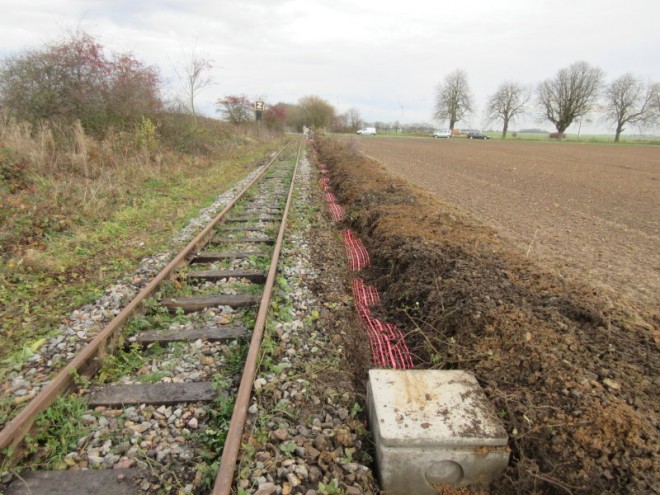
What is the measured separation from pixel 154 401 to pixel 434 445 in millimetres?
2114

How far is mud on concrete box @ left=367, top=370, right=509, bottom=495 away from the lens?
2.54 metres

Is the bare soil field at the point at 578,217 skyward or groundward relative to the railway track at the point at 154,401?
skyward

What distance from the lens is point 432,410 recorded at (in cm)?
278

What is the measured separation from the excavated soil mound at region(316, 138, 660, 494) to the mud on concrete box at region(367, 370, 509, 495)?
0.17 metres

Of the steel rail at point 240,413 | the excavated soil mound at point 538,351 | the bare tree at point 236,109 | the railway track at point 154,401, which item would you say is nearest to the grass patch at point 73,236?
the railway track at point 154,401

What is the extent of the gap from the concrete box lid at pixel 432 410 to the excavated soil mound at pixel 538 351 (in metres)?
0.21

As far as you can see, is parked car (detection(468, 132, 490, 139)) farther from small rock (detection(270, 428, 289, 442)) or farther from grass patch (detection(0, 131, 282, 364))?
small rock (detection(270, 428, 289, 442))

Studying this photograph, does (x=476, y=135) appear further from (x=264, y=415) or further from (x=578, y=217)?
(x=264, y=415)

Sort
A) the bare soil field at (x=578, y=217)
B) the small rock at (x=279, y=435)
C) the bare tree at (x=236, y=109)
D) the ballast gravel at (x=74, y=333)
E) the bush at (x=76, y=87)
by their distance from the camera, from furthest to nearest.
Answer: the bare tree at (x=236, y=109)
the bush at (x=76, y=87)
the bare soil field at (x=578, y=217)
the ballast gravel at (x=74, y=333)
the small rock at (x=279, y=435)

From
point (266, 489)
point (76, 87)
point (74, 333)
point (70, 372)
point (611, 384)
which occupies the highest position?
point (76, 87)

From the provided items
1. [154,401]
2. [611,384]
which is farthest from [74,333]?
[611,384]

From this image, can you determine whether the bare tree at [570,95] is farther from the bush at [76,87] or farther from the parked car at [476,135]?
the bush at [76,87]

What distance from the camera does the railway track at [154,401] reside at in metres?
2.45

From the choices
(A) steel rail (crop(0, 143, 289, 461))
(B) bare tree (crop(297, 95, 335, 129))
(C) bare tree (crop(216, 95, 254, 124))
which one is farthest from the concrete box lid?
(B) bare tree (crop(297, 95, 335, 129))
